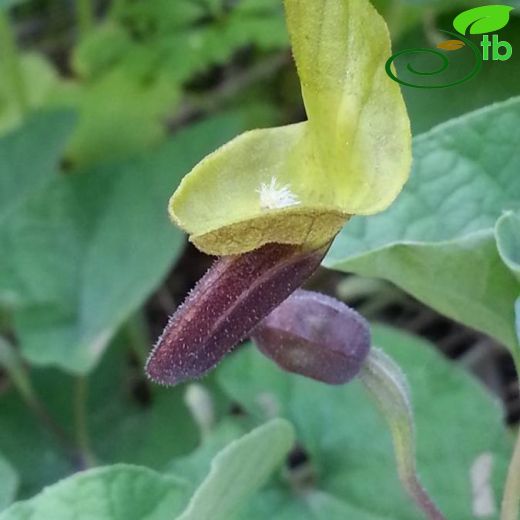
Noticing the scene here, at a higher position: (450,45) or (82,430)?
(450,45)

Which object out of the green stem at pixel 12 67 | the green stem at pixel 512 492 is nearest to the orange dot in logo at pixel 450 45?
the green stem at pixel 512 492

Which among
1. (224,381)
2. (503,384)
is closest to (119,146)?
(224,381)

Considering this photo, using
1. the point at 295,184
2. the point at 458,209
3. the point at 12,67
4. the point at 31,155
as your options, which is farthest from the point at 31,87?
the point at 295,184

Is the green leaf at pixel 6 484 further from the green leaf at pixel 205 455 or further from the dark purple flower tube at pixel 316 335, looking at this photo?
the dark purple flower tube at pixel 316 335

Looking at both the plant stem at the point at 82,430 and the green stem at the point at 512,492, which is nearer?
the green stem at the point at 512,492

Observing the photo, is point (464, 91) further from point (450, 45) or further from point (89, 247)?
point (89, 247)

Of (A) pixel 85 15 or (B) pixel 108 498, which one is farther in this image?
(A) pixel 85 15

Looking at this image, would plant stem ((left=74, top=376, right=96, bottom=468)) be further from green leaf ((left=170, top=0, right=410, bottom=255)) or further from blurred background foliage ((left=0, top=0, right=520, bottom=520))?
green leaf ((left=170, top=0, right=410, bottom=255))
